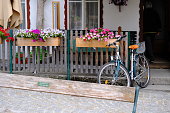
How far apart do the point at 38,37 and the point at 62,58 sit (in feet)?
2.56

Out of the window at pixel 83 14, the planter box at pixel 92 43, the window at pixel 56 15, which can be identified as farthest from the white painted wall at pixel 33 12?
the planter box at pixel 92 43

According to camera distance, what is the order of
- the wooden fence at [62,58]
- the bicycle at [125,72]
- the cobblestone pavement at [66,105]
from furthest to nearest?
the wooden fence at [62,58], the bicycle at [125,72], the cobblestone pavement at [66,105]

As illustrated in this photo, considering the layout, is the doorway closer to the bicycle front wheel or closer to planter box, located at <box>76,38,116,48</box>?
the bicycle front wheel

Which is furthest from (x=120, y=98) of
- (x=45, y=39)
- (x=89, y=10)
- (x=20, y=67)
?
(x=89, y=10)

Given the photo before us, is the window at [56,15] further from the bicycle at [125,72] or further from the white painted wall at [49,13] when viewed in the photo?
the bicycle at [125,72]

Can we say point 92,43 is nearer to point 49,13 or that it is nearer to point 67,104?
point 67,104

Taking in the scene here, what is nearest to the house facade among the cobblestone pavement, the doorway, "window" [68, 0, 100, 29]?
Answer: "window" [68, 0, 100, 29]

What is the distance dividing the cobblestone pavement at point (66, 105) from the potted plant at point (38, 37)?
1.33 m

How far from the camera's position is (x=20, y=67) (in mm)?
7211

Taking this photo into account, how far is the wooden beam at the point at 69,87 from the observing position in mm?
3104

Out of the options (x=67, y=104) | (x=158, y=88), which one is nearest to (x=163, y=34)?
(x=158, y=88)

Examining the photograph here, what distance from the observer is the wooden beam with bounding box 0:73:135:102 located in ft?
10.2

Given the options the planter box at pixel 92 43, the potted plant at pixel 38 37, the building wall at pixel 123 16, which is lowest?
the planter box at pixel 92 43

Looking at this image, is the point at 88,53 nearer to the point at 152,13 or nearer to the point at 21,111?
the point at 21,111
